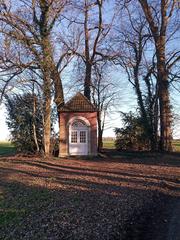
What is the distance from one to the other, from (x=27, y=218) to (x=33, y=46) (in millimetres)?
20225

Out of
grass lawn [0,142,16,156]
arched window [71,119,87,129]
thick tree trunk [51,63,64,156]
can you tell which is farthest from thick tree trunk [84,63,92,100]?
grass lawn [0,142,16,156]

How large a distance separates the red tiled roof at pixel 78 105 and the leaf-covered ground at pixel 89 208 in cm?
1627

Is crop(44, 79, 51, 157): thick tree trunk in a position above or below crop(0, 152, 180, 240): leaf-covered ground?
above

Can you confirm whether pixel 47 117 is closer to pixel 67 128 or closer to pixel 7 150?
pixel 67 128

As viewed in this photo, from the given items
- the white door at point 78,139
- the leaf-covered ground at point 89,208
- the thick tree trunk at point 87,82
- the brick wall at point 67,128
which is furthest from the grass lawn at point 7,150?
the leaf-covered ground at point 89,208

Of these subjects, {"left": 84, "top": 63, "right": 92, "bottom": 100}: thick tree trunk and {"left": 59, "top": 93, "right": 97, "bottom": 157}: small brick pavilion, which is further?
{"left": 84, "top": 63, "right": 92, "bottom": 100}: thick tree trunk

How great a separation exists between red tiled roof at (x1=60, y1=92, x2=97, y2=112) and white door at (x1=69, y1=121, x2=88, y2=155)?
1274 millimetres

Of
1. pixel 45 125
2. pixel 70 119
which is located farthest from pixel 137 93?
pixel 45 125

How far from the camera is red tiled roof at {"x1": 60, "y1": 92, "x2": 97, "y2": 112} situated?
3145 centimetres

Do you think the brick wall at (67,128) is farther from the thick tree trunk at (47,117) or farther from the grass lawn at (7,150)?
the grass lawn at (7,150)

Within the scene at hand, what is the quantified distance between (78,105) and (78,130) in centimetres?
228

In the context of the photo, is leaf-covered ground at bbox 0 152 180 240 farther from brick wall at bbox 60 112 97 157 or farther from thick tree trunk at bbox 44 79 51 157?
brick wall at bbox 60 112 97 157

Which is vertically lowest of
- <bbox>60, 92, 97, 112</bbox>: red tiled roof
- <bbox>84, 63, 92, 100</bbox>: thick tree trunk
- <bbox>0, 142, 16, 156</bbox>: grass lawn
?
<bbox>0, 142, 16, 156</bbox>: grass lawn

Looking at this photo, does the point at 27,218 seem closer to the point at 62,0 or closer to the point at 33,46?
the point at 33,46
